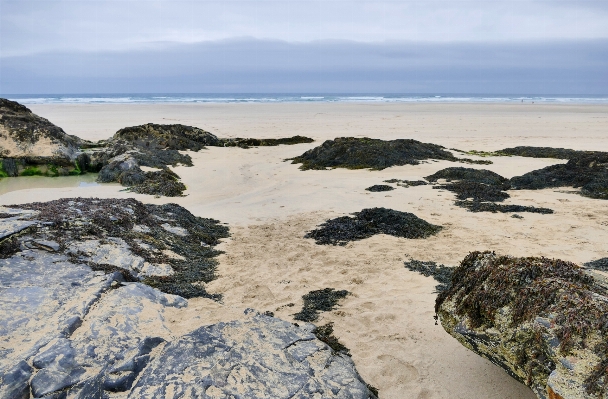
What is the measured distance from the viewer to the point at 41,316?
10.9ft

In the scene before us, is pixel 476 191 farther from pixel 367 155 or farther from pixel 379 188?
pixel 367 155

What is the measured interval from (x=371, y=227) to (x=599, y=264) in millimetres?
3215

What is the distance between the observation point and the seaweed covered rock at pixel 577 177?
9.81 m

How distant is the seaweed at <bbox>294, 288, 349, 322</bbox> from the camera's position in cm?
453

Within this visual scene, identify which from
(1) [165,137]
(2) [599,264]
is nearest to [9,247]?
(2) [599,264]

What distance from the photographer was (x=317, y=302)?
4824 mm

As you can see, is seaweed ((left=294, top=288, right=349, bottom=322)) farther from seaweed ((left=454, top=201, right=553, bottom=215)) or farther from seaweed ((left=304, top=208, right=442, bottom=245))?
seaweed ((left=454, top=201, right=553, bottom=215))

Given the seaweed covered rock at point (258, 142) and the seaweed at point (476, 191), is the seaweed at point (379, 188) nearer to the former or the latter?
the seaweed at point (476, 191)

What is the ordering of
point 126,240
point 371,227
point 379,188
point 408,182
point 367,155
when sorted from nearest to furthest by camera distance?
point 126,240 → point 371,227 → point 379,188 → point 408,182 → point 367,155

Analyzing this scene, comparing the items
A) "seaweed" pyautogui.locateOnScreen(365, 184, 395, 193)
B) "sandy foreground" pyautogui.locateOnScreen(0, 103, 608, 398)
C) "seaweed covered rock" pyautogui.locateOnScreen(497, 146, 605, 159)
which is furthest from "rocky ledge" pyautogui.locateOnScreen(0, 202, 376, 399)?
"seaweed covered rock" pyautogui.locateOnScreen(497, 146, 605, 159)

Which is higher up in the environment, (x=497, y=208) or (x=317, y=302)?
(x=497, y=208)

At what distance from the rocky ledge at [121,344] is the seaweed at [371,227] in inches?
109

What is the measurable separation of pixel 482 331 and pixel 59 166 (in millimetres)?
13195

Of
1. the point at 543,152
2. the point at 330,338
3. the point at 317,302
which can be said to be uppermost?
the point at 543,152
